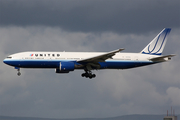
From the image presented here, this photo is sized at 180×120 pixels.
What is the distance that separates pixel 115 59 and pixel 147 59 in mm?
7773

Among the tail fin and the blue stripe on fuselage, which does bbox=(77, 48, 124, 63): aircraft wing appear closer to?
the blue stripe on fuselage

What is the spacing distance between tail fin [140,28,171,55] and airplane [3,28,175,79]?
1.98 m

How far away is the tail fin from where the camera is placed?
8019 cm

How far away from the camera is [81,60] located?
69.8 meters

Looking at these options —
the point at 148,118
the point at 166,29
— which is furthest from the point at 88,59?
the point at 148,118

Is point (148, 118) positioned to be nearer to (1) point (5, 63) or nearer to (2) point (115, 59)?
(2) point (115, 59)

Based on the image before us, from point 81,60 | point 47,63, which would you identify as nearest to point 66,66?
point 81,60

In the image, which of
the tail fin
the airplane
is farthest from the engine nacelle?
the tail fin

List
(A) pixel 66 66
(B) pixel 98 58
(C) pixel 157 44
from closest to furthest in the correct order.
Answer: (A) pixel 66 66 → (B) pixel 98 58 → (C) pixel 157 44

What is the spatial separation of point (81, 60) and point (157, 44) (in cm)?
2120

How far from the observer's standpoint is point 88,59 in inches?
2721

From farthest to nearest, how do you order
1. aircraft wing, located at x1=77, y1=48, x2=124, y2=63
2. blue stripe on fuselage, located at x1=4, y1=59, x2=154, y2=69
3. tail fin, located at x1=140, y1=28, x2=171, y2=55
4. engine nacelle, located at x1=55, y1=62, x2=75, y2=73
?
tail fin, located at x1=140, y1=28, x2=171, y2=55, engine nacelle, located at x1=55, y1=62, x2=75, y2=73, blue stripe on fuselage, located at x1=4, y1=59, x2=154, y2=69, aircraft wing, located at x1=77, y1=48, x2=124, y2=63

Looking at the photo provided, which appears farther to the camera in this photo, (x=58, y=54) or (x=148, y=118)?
(x=148, y=118)

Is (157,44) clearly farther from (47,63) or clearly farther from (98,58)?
(47,63)
